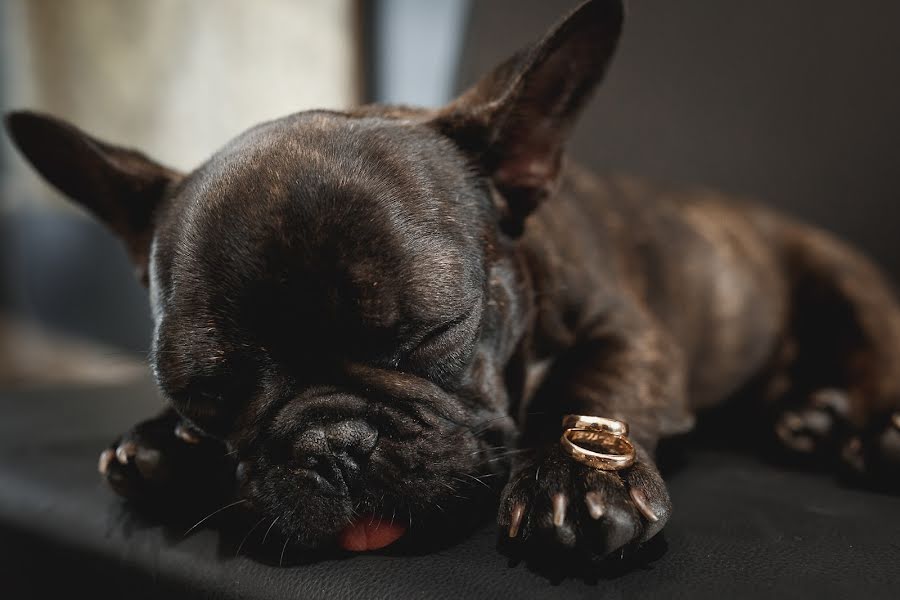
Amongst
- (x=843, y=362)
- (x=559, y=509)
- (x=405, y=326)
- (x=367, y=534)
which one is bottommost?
(x=843, y=362)

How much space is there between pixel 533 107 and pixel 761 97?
1299mm

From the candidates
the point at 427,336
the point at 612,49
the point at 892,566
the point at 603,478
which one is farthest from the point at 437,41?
the point at 892,566

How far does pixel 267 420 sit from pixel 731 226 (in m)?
1.52

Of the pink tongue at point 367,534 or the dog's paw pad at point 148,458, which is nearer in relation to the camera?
the pink tongue at point 367,534

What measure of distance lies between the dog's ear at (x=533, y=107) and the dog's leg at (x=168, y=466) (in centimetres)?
68

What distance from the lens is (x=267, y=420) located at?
1149 mm

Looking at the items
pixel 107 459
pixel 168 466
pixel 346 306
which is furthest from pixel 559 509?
pixel 107 459

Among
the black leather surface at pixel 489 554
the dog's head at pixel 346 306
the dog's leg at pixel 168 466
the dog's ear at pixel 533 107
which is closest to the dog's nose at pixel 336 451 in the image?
the dog's head at pixel 346 306

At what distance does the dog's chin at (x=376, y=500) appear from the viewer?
108 centimetres

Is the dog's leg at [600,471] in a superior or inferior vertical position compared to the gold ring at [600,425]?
inferior

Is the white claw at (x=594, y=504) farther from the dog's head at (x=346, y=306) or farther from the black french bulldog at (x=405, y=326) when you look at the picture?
the dog's head at (x=346, y=306)

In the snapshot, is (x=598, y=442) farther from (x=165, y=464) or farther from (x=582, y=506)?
(x=165, y=464)

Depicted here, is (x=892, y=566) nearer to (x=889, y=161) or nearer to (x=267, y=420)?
(x=267, y=420)

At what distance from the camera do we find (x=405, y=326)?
112cm
